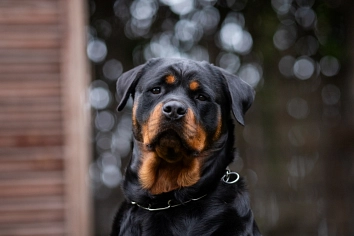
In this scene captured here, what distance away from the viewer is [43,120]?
612 centimetres

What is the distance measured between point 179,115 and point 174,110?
0.04 meters

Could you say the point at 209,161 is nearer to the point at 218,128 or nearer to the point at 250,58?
the point at 218,128

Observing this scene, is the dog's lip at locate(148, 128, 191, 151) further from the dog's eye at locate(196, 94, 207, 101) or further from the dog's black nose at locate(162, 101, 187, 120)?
the dog's eye at locate(196, 94, 207, 101)

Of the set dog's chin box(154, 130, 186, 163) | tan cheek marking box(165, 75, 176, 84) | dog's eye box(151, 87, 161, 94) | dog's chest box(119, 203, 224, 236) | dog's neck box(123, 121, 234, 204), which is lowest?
dog's chest box(119, 203, 224, 236)

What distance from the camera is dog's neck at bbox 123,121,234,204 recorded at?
11.3 ft

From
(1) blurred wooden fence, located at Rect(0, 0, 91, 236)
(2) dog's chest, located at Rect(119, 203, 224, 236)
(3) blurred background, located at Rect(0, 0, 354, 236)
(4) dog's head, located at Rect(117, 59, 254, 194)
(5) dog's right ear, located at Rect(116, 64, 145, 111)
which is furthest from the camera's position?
(3) blurred background, located at Rect(0, 0, 354, 236)

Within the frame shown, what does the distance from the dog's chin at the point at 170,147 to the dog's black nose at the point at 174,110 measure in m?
0.10

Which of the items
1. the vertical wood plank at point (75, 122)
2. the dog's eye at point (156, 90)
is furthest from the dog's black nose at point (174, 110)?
the vertical wood plank at point (75, 122)

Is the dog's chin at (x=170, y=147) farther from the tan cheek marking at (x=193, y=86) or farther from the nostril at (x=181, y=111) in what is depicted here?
the tan cheek marking at (x=193, y=86)

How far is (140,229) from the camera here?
133 inches

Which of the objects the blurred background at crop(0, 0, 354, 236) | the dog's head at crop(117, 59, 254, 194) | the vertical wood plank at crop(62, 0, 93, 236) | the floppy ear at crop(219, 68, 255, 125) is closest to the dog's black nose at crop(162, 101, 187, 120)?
the dog's head at crop(117, 59, 254, 194)

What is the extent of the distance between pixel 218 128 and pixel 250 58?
4451 mm

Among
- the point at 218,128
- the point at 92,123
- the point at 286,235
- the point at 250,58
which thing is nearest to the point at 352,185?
the point at 286,235

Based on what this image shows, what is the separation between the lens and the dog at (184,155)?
3354mm
